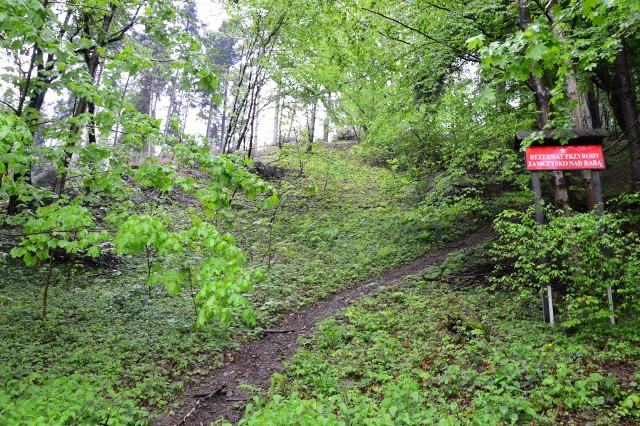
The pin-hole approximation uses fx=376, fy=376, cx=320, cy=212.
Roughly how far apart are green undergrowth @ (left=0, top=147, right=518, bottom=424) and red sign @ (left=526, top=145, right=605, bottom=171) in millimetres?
3887

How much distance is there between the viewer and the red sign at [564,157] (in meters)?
6.40

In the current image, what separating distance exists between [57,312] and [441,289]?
8655 millimetres

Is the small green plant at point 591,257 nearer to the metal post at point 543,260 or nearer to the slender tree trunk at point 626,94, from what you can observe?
the metal post at point 543,260

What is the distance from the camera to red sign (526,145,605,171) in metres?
6.40

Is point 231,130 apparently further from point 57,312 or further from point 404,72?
point 57,312

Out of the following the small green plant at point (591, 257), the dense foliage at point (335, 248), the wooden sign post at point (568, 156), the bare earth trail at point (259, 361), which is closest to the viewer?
the dense foliage at point (335, 248)

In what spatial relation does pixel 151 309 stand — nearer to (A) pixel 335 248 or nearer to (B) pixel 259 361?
(B) pixel 259 361

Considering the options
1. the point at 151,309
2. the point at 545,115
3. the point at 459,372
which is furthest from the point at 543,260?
the point at 151,309

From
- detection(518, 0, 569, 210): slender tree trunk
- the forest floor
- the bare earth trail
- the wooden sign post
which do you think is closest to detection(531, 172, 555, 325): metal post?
the wooden sign post

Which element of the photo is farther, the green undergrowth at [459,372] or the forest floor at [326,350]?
the forest floor at [326,350]

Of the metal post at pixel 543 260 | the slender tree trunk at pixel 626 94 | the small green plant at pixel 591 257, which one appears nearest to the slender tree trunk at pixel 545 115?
the metal post at pixel 543 260

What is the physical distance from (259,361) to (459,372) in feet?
11.6

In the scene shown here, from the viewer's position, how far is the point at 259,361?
6984 mm

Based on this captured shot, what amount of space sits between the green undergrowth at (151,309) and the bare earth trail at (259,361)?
10.3 inches
